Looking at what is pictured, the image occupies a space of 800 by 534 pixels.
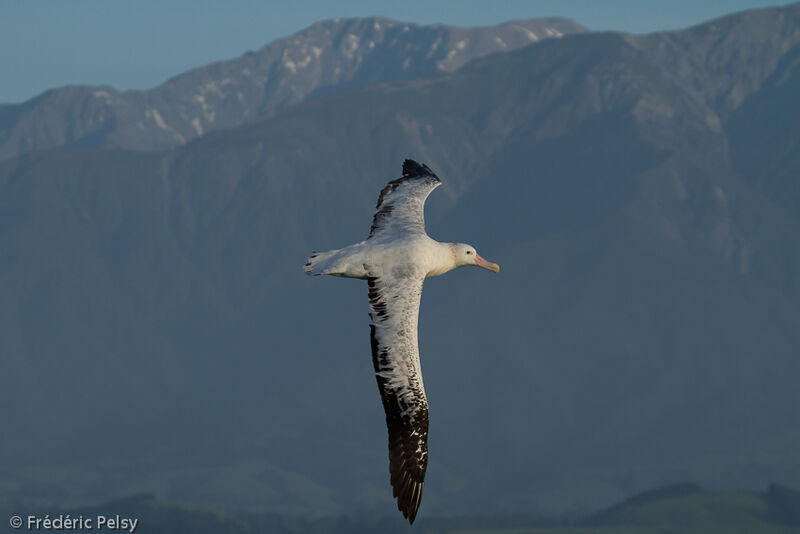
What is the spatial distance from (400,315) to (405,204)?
307 inches

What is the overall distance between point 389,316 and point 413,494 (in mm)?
4613

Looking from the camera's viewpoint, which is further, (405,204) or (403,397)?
(405,204)

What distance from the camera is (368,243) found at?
36.7 m

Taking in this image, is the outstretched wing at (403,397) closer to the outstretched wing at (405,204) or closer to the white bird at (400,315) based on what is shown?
the white bird at (400,315)

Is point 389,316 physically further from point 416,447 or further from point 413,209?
point 413,209

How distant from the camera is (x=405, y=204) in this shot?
1593 inches

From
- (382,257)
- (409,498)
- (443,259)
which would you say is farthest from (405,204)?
(409,498)

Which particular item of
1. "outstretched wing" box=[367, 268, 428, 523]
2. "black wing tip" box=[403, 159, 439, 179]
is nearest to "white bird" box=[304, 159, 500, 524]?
"outstretched wing" box=[367, 268, 428, 523]

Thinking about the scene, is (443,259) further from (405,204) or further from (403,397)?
(403,397)

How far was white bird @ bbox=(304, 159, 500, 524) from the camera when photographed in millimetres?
32688

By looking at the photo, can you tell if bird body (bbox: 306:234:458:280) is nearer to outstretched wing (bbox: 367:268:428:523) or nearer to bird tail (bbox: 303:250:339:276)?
bird tail (bbox: 303:250:339:276)

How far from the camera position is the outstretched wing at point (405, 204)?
3888cm

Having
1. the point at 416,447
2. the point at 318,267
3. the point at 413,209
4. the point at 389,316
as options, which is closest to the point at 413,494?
the point at 416,447

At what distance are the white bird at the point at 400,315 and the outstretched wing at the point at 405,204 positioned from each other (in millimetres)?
96
